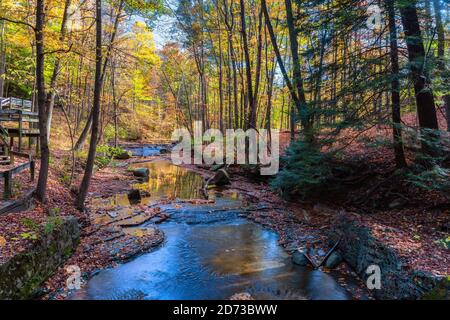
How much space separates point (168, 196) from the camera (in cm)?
1302

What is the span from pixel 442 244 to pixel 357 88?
13.2ft

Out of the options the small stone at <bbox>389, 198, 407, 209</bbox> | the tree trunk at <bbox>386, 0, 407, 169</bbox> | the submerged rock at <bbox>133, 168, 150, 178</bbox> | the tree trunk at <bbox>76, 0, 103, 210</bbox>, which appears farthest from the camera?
the submerged rock at <bbox>133, 168, 150, 178</bbox>

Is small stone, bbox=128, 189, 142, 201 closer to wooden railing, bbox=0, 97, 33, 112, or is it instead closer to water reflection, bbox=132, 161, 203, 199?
water reflection, bbox=132, 161, 203, 199

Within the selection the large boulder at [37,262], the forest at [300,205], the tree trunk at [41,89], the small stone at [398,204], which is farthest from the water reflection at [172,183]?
the small stone at [398,204]

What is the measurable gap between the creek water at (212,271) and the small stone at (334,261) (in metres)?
0.37


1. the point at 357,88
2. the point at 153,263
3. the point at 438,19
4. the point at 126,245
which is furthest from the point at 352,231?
the point at 438,19

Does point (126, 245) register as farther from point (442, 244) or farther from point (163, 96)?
point (163, 96)

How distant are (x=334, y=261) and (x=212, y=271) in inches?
103

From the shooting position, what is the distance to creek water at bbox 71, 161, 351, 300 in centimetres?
557

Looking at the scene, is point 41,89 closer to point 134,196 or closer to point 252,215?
point 134,196

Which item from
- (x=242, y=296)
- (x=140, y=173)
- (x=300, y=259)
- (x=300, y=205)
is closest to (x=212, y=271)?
(x=242, y=296)

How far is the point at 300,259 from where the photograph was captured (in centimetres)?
679

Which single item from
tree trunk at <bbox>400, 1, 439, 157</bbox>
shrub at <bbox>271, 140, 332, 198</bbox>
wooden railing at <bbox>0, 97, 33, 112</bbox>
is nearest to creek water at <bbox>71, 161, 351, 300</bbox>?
shrub at <bbox>271, 140, 332, 198</bbox>

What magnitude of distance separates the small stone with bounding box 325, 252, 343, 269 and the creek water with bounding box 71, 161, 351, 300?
1.22 ft
